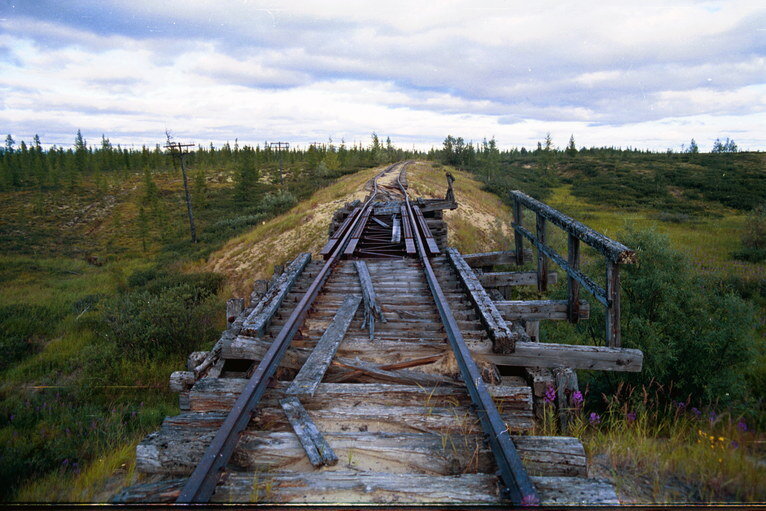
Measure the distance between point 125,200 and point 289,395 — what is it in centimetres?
7662

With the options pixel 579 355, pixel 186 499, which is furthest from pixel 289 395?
pixel 579 355

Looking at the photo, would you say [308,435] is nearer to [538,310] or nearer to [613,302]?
[613,302]

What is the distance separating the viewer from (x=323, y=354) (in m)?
3.72

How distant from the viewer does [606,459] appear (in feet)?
8.53

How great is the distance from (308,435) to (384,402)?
689 millimetres

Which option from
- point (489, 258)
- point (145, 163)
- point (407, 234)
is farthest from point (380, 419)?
point (145, 163)

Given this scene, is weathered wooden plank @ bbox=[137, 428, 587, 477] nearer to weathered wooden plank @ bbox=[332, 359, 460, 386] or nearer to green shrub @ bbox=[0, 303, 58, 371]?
weathered wooden plank @ bbox=[332, 359, 460, 386]

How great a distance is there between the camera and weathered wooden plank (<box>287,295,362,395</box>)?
124 inches

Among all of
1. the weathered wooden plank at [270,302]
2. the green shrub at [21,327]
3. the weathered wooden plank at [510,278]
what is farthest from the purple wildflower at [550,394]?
the green shrub at [21,327]

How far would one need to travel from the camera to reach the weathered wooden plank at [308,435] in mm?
2342

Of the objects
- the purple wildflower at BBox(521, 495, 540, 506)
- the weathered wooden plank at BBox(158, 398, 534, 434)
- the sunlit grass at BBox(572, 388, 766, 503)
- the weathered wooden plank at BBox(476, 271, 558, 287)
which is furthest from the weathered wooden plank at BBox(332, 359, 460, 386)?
the weathered wooden plank at BBox(476, 271, 558, 287)

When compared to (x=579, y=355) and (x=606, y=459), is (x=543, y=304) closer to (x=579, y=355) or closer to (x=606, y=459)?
(x=579, y=355)

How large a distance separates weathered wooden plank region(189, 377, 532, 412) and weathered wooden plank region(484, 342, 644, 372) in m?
0.59

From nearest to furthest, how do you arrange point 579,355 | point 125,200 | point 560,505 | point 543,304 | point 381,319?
point 560,505 → point 579,355 → point 381,319 → point 543,304 → point 125,200
